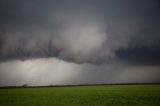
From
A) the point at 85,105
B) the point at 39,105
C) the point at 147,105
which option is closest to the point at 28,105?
the point at 39,105

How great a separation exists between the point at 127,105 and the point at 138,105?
1.88 ft

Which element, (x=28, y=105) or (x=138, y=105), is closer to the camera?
(x=138, y=105)

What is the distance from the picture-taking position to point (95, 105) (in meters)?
12.1

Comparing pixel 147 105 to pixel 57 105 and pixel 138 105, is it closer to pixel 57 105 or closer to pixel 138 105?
pixel 138 105

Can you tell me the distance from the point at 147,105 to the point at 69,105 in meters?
4.04

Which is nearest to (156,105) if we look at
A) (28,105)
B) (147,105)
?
(147,105)

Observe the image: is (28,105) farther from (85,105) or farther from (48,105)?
(85,105)

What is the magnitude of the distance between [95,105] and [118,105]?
4.07 feet

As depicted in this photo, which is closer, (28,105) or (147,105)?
(147,105)

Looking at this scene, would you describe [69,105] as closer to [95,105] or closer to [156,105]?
[95,105]

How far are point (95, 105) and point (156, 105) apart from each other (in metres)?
3.09

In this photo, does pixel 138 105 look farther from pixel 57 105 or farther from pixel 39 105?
pixel 39 105

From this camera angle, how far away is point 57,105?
41.3 ft

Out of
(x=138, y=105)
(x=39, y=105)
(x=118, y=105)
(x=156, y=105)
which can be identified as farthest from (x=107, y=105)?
(x=39, y=105)
